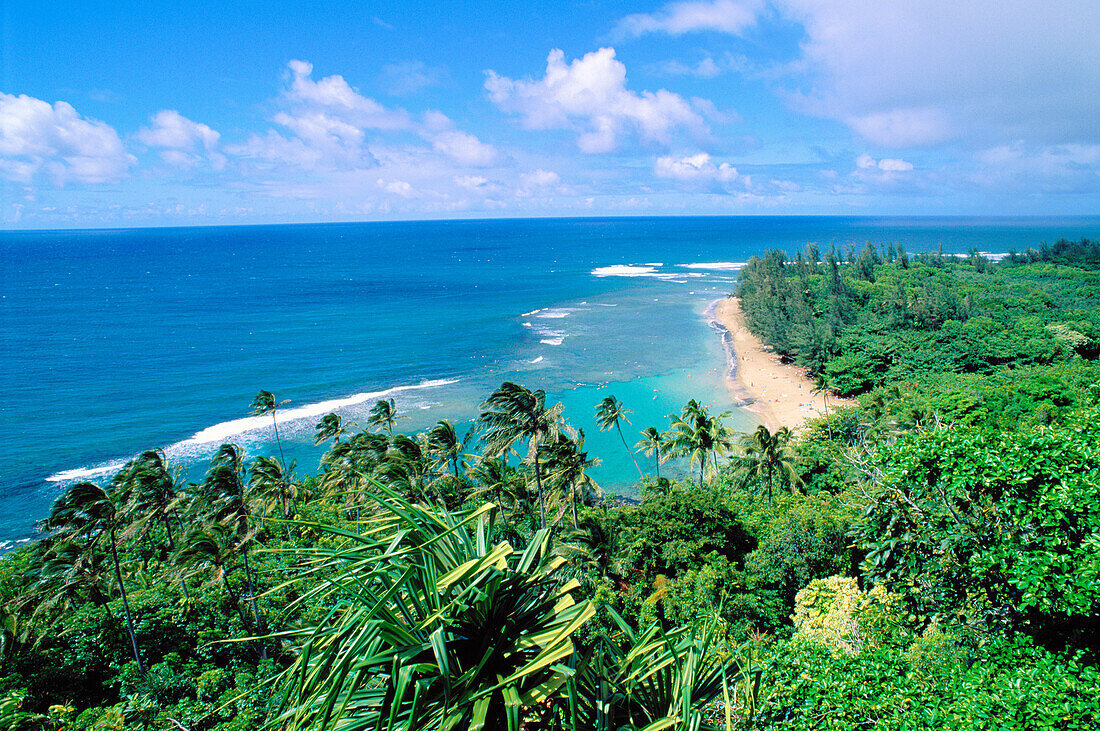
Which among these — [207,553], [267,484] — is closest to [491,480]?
[267,484]

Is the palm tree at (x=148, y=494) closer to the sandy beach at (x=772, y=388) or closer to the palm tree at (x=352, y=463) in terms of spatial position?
the palm tree at (x=352, y=463)

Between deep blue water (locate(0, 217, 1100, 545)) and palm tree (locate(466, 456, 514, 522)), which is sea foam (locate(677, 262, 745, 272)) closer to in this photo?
deep blue water (locate(0, 217, 1100, 545))

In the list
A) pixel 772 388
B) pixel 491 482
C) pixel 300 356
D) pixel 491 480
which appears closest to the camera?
pixel 491 482

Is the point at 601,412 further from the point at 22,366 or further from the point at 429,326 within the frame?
the point at 22,366

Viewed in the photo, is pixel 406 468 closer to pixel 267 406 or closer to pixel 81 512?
pixel 81 512

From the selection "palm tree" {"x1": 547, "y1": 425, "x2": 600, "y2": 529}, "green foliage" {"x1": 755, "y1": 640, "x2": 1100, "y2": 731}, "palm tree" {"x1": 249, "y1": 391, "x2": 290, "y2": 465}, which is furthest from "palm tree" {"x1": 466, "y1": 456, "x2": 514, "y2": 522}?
"palm tree" {"x1": 249, "y1": 391, "x2": 290, "y2": 465}
